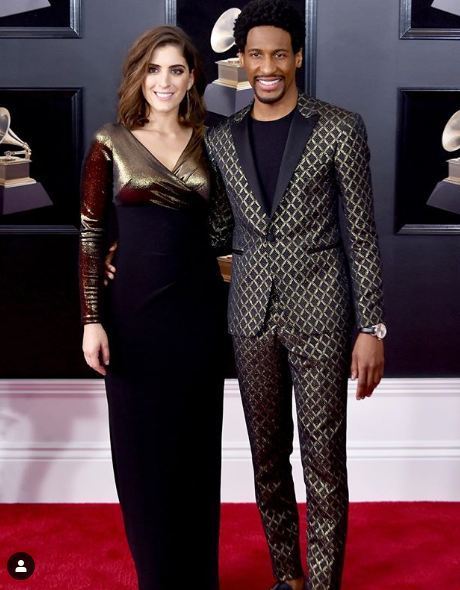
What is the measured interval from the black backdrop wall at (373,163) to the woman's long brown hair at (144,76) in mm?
885

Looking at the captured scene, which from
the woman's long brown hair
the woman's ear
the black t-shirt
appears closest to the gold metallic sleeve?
the woman's long brown hair

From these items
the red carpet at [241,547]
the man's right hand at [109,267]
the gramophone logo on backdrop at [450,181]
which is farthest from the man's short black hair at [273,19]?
the red carpet at [241,547]

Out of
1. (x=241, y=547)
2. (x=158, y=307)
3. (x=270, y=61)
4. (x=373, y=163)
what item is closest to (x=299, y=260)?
(x=158, y=307)

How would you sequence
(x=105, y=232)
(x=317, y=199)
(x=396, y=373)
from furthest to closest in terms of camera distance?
(x=396, y=373), (x=105, y=232), (x=317, y=199)

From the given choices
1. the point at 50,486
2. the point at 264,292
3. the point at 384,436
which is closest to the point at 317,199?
the point at 264,292

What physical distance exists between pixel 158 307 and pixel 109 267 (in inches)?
7.2

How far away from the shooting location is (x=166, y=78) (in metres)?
2.51

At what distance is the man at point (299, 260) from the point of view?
2385 mm

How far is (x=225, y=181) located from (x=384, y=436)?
5.17 ft

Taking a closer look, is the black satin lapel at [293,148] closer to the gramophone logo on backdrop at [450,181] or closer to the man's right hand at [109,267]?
the man's right hand at [109,267]

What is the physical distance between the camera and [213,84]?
343cm

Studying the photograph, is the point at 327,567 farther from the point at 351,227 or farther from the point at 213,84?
the point at 213,84

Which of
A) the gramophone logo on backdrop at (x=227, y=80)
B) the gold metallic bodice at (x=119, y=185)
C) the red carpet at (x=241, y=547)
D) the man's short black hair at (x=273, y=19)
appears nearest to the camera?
the man's short black hair at (x=273, y=19)

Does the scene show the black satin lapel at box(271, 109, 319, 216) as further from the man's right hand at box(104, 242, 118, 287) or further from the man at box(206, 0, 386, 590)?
the man's right hand at box(104, 242, 118, 287)
